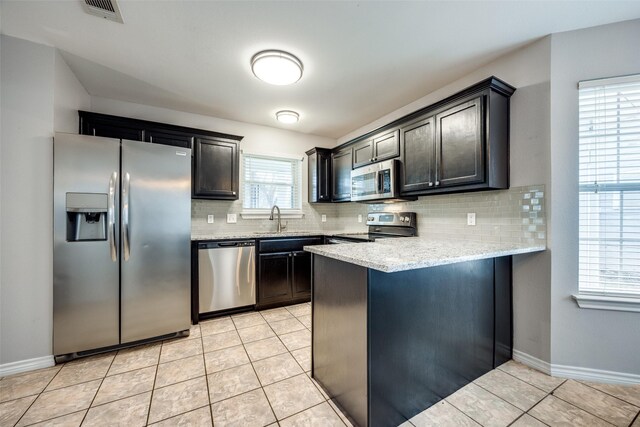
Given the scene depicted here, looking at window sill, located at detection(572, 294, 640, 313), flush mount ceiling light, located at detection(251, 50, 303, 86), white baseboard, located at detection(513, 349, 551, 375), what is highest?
flush mount ceiling light, located at detection(251, 50, 303, 86)

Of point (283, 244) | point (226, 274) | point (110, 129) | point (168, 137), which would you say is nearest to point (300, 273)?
point (283, 244)

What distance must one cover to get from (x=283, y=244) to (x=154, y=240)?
4.78 ft

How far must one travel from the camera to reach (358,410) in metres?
1.39

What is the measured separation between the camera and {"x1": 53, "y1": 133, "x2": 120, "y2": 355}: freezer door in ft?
6.74

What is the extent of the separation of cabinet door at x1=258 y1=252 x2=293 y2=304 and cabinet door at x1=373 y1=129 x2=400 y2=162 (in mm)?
1722

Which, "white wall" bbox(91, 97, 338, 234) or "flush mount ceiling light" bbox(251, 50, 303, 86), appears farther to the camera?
"white wall" bbox(91, 97, 338, 234)

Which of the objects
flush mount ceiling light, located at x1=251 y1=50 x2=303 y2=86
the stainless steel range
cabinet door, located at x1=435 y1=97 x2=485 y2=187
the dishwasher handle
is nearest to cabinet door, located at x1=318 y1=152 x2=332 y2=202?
the stainless steel range

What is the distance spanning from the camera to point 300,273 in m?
3.48

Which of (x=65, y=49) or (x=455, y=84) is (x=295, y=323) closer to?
(x=455, y=84)

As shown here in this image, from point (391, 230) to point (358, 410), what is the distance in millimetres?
2211

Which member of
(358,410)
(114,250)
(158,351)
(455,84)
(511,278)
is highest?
(455,84)

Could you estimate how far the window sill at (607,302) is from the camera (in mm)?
1723

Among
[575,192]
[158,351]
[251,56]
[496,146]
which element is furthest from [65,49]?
[575,192]

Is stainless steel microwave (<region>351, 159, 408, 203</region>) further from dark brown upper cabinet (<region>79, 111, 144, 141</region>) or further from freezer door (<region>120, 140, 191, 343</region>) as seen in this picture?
dark brown upper cabinet (<region>79, 111, 144, 141</region>)
